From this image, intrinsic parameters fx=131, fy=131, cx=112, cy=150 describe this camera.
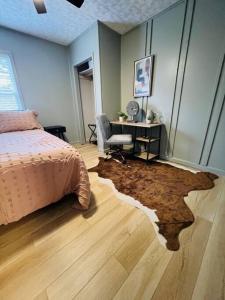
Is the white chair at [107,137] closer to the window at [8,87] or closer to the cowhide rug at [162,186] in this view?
the cowhide rug at [162,186]

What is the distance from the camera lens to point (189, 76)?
2127 mm

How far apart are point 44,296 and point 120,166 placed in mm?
1866

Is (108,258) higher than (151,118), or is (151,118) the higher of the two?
(151,118)

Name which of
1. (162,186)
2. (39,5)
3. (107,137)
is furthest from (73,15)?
(162,186)

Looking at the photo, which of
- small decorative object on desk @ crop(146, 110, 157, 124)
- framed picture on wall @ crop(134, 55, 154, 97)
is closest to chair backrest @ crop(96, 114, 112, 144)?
small decorative object on desk @ crop(146, 110, 157, 124)

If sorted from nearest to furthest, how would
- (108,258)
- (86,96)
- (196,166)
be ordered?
1. (108,258)
2. (196,166)
3. (86,96)

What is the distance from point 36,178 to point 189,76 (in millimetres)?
2593

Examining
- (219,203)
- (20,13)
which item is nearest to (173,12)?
(20,13)

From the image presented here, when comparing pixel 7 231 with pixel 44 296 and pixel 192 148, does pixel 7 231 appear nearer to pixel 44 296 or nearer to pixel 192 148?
pixel 44 296

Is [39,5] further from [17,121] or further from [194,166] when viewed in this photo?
[194,166]

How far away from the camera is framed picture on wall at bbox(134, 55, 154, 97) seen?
8.32ft

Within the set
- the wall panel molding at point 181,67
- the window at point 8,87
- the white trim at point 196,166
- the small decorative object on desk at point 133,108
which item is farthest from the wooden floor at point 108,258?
the window at point 8,87

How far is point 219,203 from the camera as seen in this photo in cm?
151

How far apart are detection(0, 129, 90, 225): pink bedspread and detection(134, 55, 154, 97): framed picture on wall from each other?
6.89 ft
